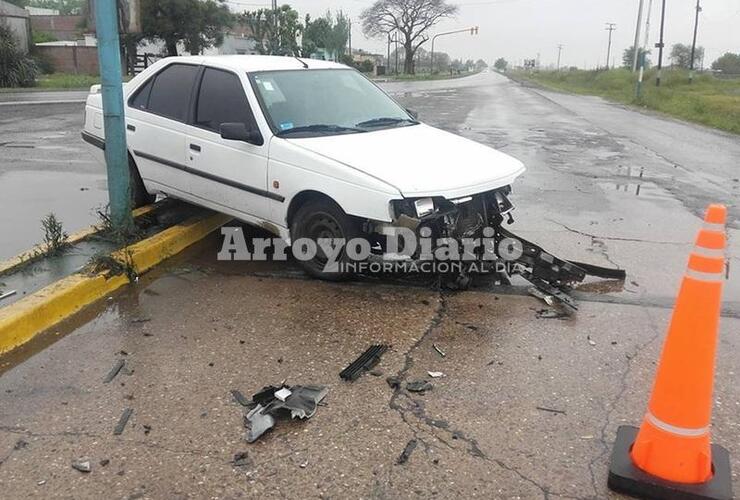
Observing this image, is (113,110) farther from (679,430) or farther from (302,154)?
(679,430)

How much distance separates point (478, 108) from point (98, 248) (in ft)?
69.4

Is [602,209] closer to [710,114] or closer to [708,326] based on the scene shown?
[708,326]

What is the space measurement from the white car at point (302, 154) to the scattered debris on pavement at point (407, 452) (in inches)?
67.0

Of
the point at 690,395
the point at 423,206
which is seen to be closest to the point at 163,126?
the point at 423,206

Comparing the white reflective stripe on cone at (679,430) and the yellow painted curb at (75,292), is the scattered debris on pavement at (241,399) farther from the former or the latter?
the white reflective stripe on cone at (679,430)

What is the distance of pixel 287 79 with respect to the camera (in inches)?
223

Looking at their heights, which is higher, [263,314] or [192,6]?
[192,6]

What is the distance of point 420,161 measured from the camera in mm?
4816

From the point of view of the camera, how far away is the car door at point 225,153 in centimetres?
527

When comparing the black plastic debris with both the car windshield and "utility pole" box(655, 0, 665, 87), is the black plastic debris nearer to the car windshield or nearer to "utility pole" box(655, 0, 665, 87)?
the car windshield

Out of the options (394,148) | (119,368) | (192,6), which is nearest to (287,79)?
(394,148)

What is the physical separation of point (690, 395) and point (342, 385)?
70.3 inches

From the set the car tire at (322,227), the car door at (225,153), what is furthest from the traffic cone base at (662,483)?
the car door at (225,153)

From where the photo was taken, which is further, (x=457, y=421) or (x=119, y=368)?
(x=119, y=368)
